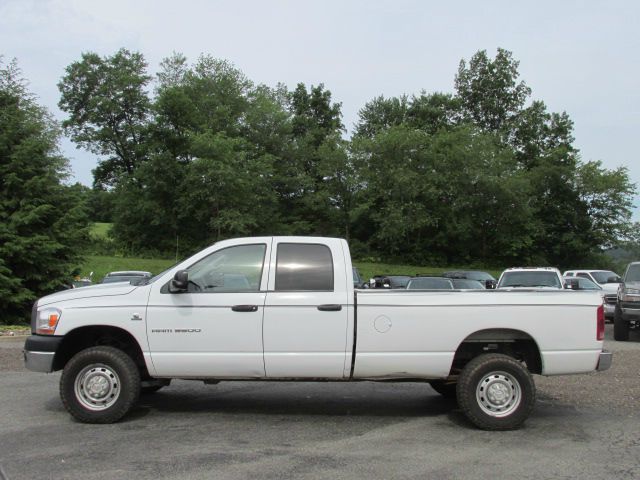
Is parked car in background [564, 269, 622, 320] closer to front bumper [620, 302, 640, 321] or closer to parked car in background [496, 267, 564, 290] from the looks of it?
front bumper [620, 302, 640, 321]

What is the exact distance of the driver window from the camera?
6688 mm

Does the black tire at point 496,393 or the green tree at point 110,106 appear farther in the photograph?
the green tree at point 110,106

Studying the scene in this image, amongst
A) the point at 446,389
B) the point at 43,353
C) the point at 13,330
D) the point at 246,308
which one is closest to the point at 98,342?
the point at 43,353

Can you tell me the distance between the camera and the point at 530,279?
51.2ft

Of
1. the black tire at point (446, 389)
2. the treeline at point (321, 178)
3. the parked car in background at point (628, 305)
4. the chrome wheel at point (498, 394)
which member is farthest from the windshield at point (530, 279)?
the treeline at point (321, 178)

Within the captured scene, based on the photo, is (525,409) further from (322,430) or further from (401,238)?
(401,238)

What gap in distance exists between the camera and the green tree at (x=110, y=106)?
6128cm

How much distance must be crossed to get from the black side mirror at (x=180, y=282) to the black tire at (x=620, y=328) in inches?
479

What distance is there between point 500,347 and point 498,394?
625 mm

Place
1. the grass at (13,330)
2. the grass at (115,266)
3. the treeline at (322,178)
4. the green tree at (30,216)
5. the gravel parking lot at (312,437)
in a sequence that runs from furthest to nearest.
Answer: the treeline at (322,178)
the grass at (115,266)
the green tree at (30,216)
the grass at (13,330)
the gravel parking lot at (312,437)

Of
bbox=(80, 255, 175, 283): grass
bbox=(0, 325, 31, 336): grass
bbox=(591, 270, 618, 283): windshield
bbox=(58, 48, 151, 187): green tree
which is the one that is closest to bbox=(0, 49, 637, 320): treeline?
bbox=(58, 48, 151, 187): green tree

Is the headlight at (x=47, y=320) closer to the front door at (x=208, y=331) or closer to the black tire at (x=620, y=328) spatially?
the front door at (x=208, y=331)

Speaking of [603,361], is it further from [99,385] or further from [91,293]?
[91,293]

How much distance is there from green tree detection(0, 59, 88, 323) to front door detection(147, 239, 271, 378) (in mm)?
12387
